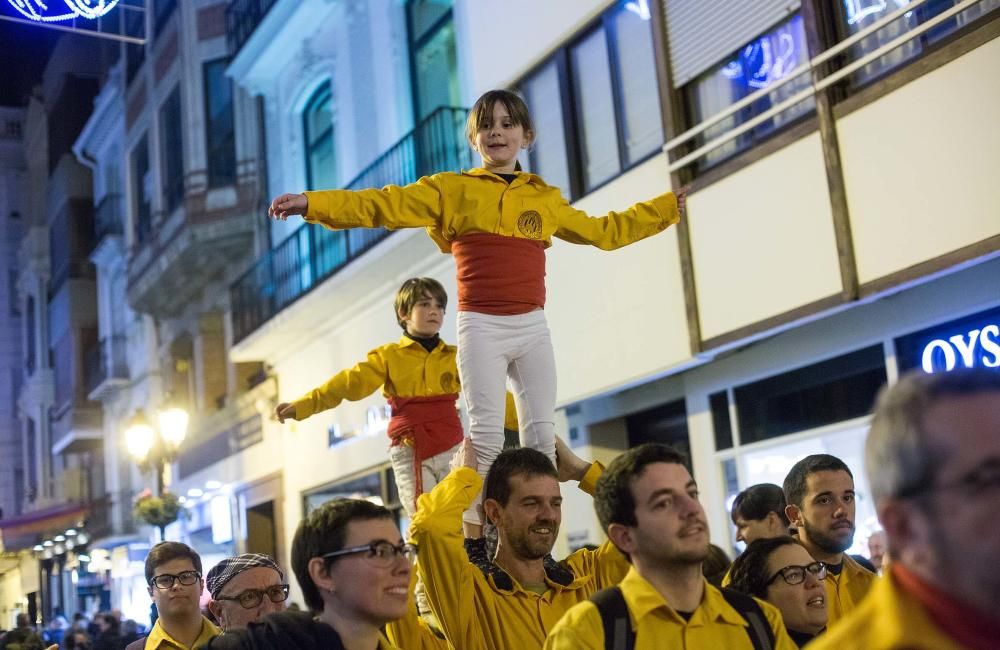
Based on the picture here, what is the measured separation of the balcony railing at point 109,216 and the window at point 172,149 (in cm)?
650

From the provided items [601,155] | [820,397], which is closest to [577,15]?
[601,155]

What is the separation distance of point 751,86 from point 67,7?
6.06m

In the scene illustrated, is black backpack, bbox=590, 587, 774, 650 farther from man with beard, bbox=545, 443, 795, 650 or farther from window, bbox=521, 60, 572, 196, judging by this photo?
window, bbox=521, 60, 572, 196

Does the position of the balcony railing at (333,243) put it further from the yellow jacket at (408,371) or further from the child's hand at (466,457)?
the child's hand at (466,457)

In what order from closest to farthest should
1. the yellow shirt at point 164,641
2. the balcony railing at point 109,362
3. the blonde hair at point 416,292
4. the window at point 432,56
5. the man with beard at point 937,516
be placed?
the man with beard at point 937,516 < the yellow shirt at point 164,641 < the blonde hair at point 416,292 < the window at point 432,56 < the balcony railing at point 109,362

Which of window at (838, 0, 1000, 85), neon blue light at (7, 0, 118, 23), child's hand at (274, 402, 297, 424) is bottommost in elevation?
child's hand at (274, 402, 297, 424)

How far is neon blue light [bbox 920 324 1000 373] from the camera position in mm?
10336

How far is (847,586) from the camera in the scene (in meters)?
5.63

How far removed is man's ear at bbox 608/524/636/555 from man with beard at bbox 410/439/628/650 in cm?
99

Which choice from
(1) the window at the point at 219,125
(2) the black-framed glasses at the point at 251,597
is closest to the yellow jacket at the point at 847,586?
(2) the black-framed glasses at the point at 251,597

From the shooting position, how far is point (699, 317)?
41.4 ft

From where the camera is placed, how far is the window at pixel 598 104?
45.0ft

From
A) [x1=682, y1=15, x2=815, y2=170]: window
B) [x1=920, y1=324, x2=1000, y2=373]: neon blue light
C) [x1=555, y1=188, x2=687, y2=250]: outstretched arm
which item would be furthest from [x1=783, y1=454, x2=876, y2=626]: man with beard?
[x1=682, y1=15, x2=815, y2=170]: window

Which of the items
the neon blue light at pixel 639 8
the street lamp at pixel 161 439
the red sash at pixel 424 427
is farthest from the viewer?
the street lamp at pixel 161 439
